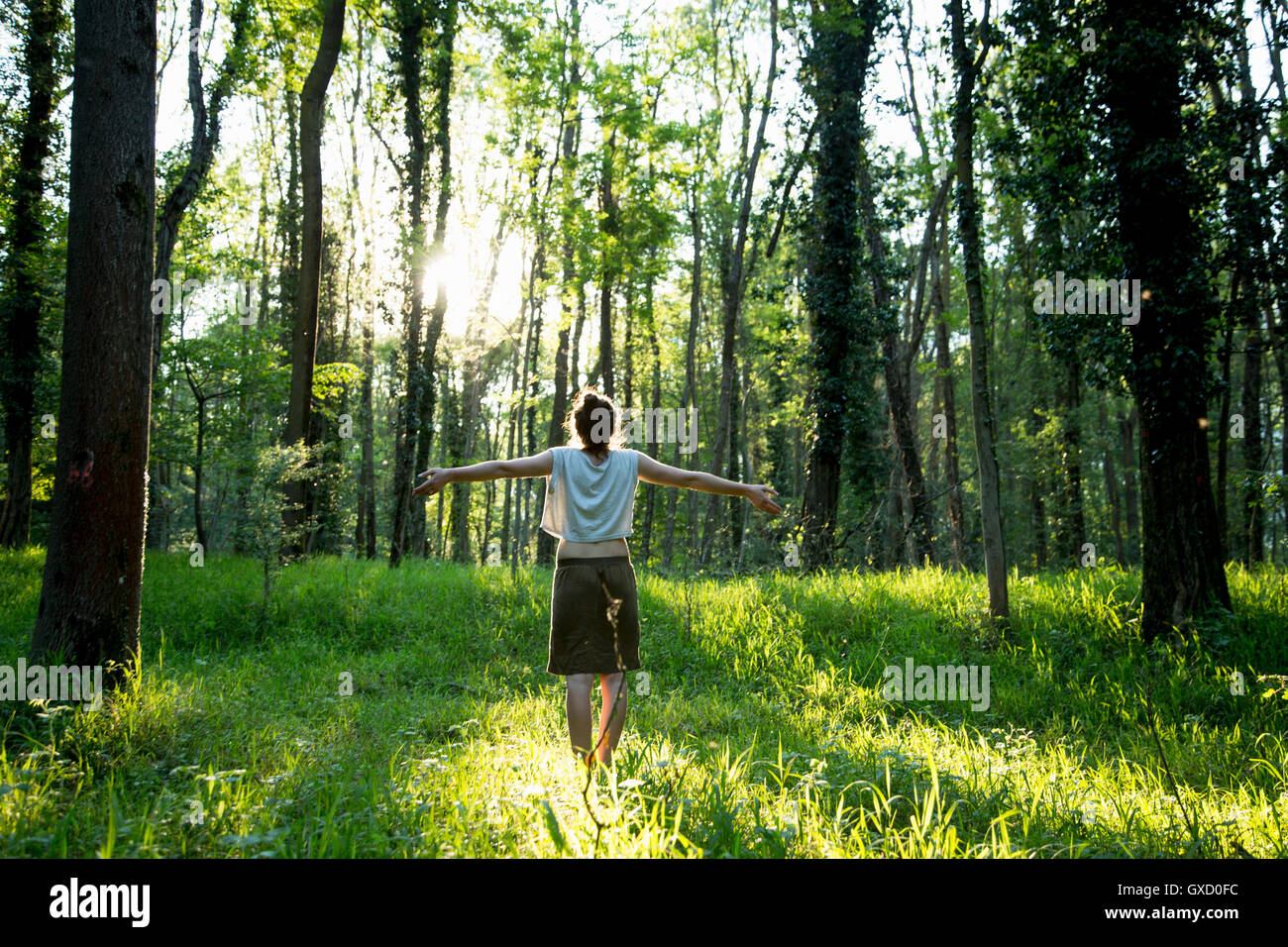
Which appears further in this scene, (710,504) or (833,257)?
(710,504)

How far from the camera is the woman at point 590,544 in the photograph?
13.2 feet

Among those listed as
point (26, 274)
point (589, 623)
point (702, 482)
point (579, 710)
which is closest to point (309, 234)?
point (26, 274)

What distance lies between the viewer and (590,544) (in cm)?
415

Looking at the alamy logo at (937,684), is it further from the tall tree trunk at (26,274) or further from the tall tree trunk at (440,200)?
the tall tree trunk at (26,274)

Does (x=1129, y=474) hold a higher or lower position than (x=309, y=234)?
lower

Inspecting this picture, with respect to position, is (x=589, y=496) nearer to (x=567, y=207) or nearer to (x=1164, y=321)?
(x=1164, y=321)

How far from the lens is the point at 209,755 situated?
4.31 metres

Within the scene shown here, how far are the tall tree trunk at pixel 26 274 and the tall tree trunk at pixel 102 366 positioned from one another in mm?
12258

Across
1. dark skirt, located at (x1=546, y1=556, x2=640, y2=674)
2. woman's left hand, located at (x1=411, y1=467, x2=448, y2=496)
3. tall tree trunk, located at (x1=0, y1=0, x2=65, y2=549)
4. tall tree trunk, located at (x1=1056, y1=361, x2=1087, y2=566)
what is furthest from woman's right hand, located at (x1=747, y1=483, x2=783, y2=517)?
tall tree trunk, located at (x1=1056, y1=361, x2=1087, y2=566)

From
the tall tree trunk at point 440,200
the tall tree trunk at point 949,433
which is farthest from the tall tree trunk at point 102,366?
the tall tree trunk at point 949,433

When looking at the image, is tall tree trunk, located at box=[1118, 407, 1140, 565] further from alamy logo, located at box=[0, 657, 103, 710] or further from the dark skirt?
alamy logo, located at box=[0, 657, 103, 710]

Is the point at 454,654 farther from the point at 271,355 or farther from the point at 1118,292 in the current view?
the point at 271,355

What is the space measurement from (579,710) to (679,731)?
1775 mm
